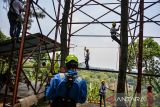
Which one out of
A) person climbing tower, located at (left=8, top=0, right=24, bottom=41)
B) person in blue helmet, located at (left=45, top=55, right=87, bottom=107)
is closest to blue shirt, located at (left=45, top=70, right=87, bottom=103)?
person in blue helmet, located at (left=45, top=55, right=87, bottom=107)

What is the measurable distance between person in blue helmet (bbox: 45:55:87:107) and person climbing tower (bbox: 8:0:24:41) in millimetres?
4971

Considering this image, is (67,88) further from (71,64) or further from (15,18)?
(15,18)

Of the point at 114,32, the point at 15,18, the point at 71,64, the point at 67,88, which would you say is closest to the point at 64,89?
the point at 67,88

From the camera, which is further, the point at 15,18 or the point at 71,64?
the point at 15,18

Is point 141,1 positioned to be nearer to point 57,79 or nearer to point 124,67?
point 124,67

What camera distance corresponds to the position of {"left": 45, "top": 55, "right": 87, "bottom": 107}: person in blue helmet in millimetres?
3980

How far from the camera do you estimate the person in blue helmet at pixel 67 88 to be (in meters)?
3.98

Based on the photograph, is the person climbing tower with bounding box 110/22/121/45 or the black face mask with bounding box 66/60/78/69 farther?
the person climbing tower with bounding box 110/22/121/45

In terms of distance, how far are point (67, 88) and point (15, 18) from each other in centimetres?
530

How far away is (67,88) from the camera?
403 cm

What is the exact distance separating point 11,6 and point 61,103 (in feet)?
17.5

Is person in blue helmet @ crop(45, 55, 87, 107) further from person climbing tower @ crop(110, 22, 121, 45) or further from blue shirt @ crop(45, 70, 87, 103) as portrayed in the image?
person climbing tower @ crop(110, 22, 121, 45)

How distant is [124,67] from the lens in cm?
803

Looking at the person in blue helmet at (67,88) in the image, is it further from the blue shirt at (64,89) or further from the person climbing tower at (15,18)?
the person climbing tower at (15,18)
